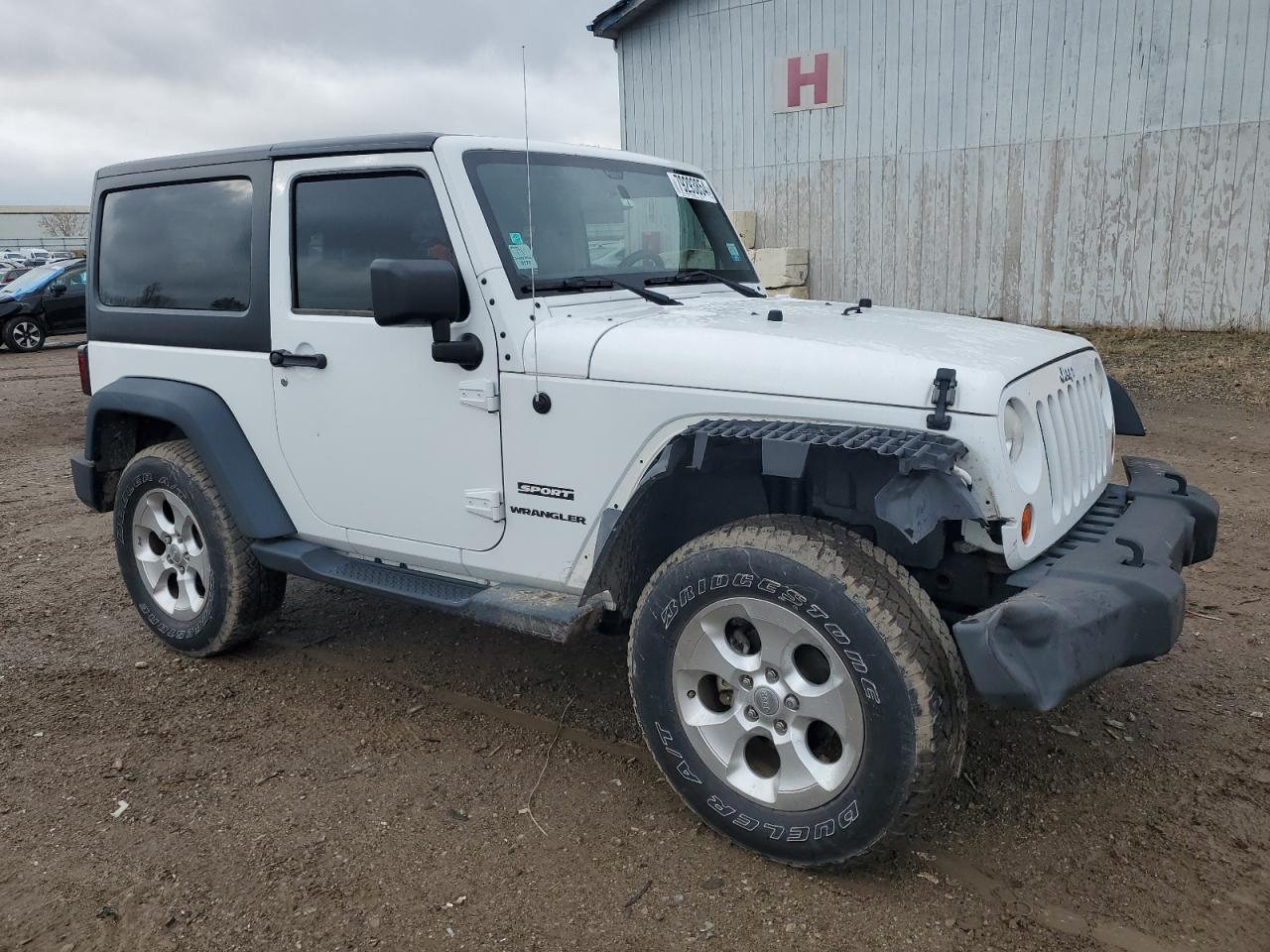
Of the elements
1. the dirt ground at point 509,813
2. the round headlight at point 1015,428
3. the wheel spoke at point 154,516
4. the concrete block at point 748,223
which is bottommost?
the dirt ground at point 509,813

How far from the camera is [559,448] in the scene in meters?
3.25

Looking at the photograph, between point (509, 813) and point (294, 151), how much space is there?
254 centimetres

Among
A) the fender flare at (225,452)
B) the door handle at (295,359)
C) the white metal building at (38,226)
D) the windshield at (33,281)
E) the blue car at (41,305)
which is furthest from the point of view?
the white metal building at (38,226)

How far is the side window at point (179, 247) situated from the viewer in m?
4.08

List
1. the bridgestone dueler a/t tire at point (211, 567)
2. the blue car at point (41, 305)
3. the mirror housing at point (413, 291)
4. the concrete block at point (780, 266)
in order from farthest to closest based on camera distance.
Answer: the blue car at point (41, 305), the concrete block at point (780, 266), the bridgestone dueler a/t tire at point (211, 567), the mirror housing at point (413, 291)

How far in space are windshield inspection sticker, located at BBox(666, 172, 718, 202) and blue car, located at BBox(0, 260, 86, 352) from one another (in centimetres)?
1650

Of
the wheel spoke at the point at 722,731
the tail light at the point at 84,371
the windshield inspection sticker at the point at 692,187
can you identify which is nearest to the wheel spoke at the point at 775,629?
the wheel spoke at the point at 722,731

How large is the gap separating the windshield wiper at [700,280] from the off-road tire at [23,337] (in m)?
17.0

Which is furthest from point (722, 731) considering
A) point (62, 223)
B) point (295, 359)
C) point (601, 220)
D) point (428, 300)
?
point (62, 223)

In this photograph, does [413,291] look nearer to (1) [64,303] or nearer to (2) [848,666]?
(2) [848,666]

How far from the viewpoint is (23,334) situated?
17.4 meters

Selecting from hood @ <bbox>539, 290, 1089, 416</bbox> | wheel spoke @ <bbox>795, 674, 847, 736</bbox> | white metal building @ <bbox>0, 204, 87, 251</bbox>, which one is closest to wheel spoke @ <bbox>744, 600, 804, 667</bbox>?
wheel spoke @ <bbox>795, 674, 847, 736</bbox>

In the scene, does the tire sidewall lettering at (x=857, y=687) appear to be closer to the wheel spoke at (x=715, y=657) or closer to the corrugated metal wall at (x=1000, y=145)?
the wheel spoke at (x=715, y=657)

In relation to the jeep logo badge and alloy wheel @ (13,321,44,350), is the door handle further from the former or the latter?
alloy wheel @ (13,321,44,350)
